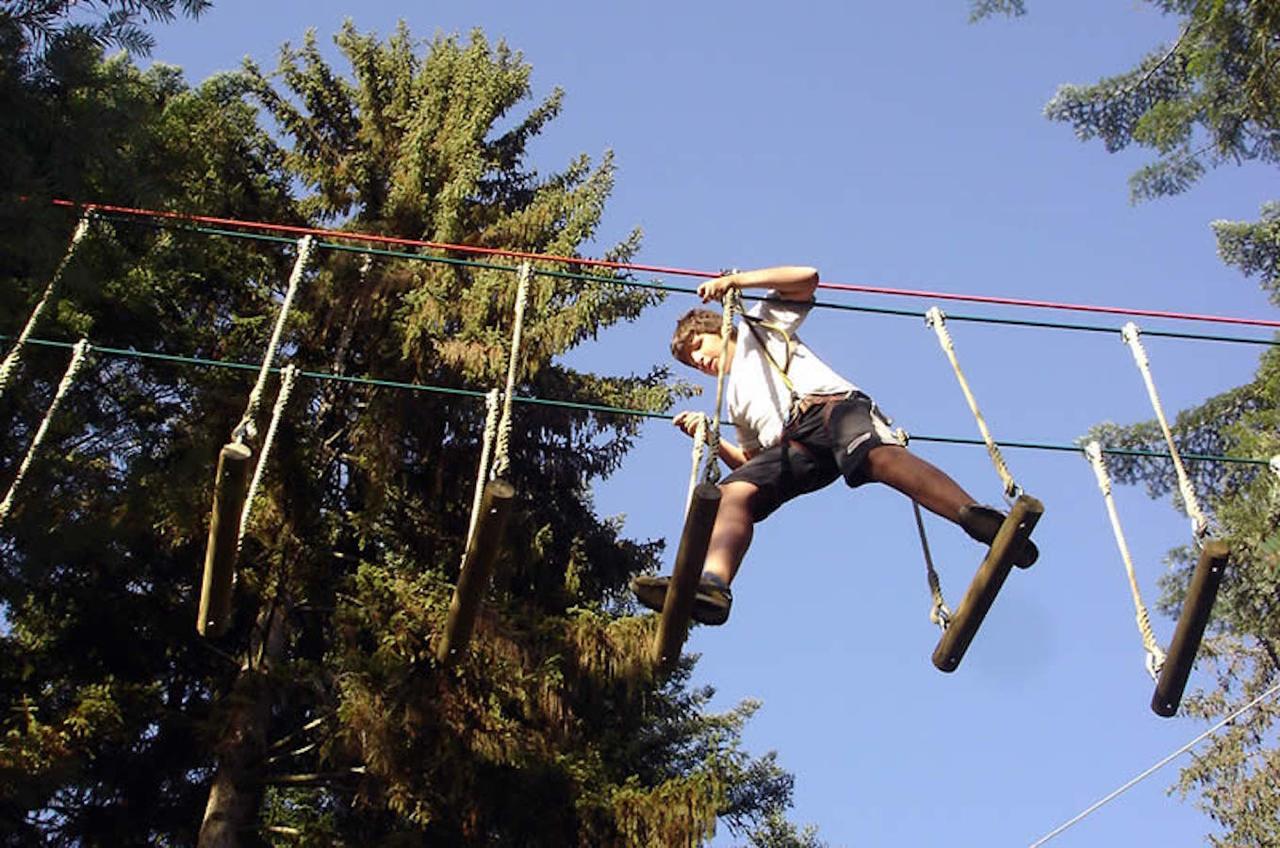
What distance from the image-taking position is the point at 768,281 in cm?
601

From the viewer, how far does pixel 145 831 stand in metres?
11.2

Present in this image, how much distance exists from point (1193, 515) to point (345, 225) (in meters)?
9.13

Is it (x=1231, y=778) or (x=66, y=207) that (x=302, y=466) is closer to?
(x=66, y=207)

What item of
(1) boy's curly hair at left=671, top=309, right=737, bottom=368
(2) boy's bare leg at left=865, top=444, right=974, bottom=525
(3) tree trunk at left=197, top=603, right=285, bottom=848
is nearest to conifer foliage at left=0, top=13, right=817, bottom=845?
(3) tree trunk at left=197, top=603, right=285, bottom=848

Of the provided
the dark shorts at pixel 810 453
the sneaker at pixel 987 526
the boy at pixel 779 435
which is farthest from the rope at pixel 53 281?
the sneaker at pixel 987 526

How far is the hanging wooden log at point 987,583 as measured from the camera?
5148 mm

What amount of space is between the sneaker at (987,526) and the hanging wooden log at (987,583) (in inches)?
1.7

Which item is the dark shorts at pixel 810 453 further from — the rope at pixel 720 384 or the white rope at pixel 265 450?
the white rope at pixel 265 450

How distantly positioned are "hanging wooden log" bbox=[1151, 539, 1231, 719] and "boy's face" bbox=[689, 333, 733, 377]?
202 centimetres

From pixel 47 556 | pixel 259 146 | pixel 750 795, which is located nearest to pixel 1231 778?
pixel 750 795

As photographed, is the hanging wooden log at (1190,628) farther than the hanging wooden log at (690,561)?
Yes

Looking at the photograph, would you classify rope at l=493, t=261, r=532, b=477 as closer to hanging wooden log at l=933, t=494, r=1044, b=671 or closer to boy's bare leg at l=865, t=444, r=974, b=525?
boy's bare leg at l=865, t=444, r=974, b=525

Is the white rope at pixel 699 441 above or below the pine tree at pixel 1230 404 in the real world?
below

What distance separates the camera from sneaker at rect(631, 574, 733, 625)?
5.26m
